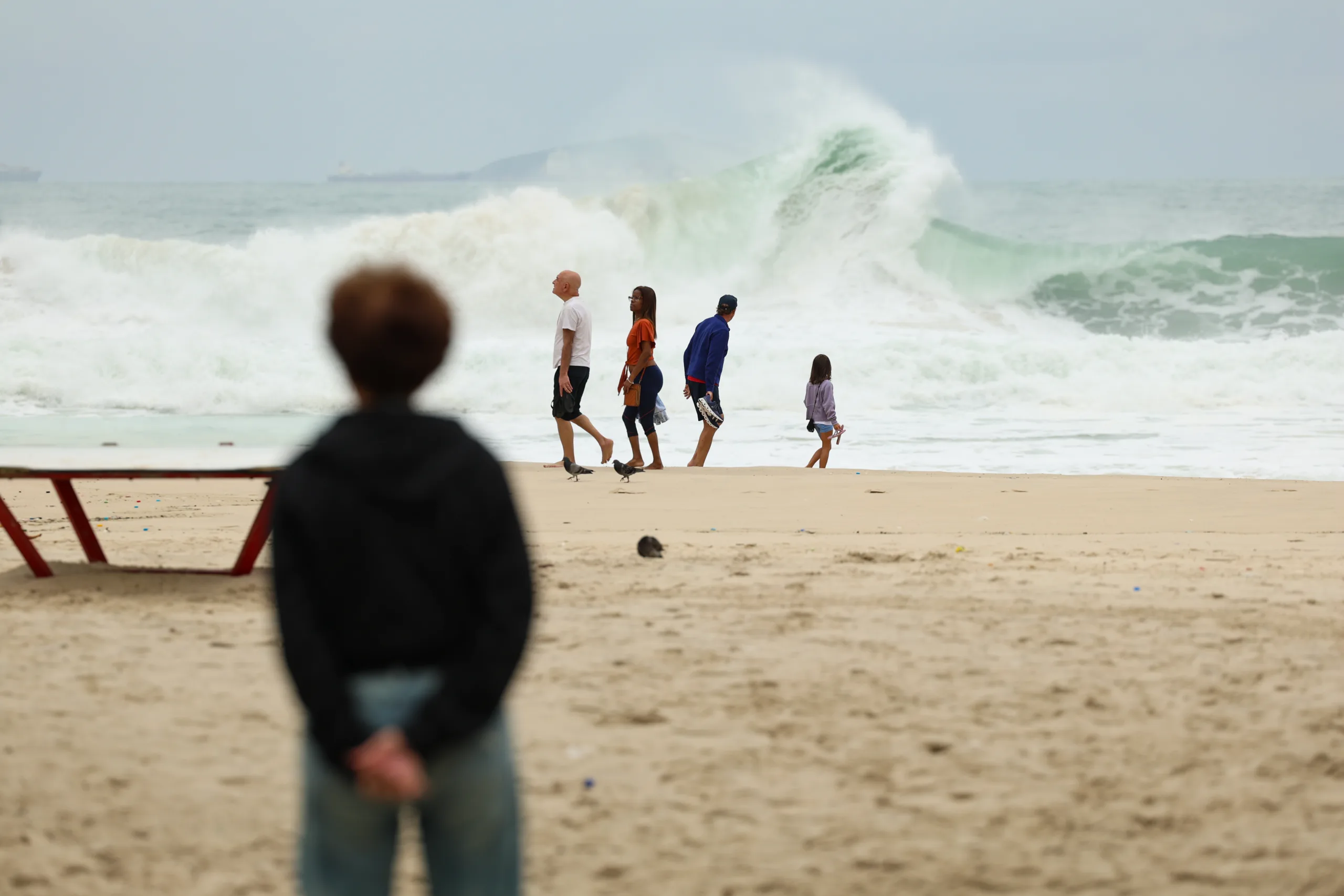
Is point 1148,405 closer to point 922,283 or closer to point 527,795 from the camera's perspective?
point 922,283

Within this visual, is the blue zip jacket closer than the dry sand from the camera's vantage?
No

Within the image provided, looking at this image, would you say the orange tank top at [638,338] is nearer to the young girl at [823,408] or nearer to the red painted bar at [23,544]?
the young girl at [823,408]

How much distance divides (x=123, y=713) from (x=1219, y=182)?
65.6 metres

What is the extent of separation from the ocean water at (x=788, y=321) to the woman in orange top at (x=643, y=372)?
192 centimetres

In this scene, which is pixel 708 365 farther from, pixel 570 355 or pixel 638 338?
pixel 570 355

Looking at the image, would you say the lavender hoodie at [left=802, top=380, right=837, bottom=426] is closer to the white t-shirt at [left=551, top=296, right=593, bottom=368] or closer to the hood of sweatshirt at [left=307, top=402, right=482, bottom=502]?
the white t-shirt at [left=551, top=296, right=593, bottom=368]

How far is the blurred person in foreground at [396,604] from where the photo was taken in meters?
1.98

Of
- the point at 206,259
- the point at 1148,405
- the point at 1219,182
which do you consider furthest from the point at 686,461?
the point at 1219,182

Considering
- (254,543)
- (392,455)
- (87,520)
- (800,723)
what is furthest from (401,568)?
(87,520)

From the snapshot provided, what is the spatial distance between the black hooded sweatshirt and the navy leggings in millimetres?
9311

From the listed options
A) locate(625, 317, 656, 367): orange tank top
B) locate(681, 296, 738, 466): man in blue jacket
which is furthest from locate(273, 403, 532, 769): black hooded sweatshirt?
locate(681, 296, 738, 466): man in blue jacket

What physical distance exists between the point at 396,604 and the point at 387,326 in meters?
0.39

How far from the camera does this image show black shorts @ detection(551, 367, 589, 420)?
10891 mm

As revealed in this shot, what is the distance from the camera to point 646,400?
38.0ft
